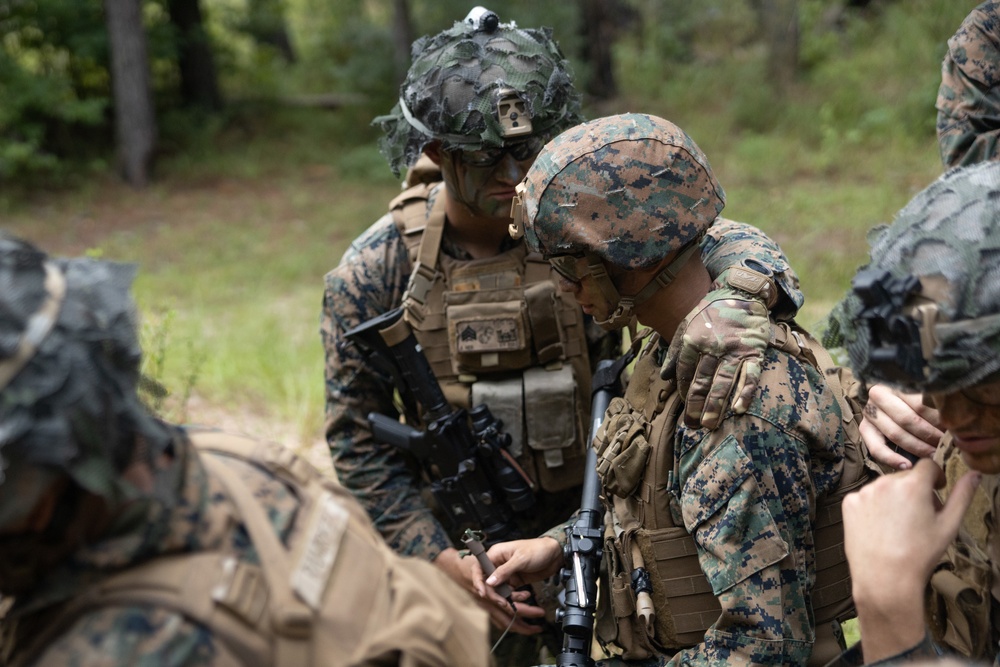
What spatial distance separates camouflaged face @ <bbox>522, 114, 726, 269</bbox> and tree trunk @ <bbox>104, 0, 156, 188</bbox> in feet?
38.9

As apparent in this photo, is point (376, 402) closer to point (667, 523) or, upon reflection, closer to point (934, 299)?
point (667, 523)

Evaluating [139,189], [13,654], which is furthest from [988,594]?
[139,189]

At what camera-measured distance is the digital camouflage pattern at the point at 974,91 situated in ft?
12.2

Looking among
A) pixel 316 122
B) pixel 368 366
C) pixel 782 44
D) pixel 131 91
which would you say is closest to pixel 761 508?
pixel 368 366

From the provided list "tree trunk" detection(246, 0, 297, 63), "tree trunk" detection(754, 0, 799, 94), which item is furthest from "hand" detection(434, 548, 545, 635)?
"tree trunk" detection(246, 0, 297, 63)

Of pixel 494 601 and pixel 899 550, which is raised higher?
pixel 899 550

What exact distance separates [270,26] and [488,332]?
15.0 metres

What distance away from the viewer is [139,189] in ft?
44.4

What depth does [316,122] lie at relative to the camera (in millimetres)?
15133

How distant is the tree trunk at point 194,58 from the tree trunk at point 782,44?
783 centimetres

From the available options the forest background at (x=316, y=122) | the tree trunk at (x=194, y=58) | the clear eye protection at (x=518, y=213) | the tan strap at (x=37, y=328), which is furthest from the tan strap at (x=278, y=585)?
the tree trunk at (x=194, y=58)

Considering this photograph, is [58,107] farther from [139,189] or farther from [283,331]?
[283,331]

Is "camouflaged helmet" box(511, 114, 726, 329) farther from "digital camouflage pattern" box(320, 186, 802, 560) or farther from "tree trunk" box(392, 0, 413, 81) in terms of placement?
"tree trunk" box(392, 0, 413, 81)

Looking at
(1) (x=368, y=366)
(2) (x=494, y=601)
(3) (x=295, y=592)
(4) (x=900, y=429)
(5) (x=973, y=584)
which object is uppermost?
(3) (x=295, y=592)
